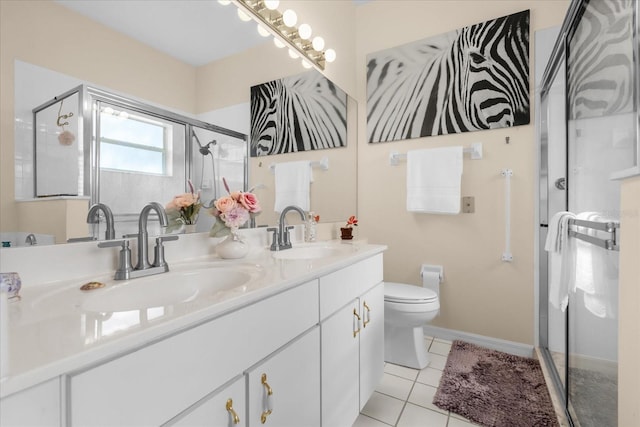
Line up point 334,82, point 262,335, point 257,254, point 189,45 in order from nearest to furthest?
1. point 262,335
2. point 189,45
3. point 257,254
4. point 334,82

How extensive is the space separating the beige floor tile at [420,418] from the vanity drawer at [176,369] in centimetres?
94

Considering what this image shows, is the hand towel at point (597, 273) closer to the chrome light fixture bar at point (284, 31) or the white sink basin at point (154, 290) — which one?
the white sink basin at point (154, 290)

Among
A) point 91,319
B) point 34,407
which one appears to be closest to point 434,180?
point 91,319

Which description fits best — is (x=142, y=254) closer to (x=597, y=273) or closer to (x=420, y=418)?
(x=420, y=418)

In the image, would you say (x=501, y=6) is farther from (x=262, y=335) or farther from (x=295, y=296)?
(x=262, y=335)

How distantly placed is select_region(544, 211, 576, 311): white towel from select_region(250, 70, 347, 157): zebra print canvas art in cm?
133

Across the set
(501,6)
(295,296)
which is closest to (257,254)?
(295,296)

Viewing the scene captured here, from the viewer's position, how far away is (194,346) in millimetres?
592

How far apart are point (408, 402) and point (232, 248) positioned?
1201mm

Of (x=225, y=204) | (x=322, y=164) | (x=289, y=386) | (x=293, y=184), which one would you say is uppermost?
(x=322, y=164)

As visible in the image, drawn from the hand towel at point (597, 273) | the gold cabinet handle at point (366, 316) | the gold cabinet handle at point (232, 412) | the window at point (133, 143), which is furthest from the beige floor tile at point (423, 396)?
the window at point (133, 143)

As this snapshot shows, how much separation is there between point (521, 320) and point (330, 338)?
1.58 m

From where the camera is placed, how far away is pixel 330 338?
107 cm

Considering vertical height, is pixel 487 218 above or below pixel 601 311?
above
